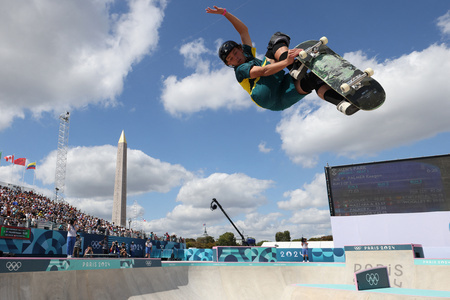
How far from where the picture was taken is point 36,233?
58.9 feet

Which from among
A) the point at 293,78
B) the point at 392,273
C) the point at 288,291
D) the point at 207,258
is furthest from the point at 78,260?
the point at 207,258

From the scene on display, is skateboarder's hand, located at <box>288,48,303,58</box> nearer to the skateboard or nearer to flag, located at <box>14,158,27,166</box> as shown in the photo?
the skateboard

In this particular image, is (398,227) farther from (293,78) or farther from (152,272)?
(293,78)

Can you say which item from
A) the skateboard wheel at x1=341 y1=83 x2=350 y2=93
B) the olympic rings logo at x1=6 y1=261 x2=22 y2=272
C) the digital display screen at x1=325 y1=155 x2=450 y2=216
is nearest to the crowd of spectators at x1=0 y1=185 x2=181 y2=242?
the olympic rings logo at x1=6 y1=261 x2=22 y2=272

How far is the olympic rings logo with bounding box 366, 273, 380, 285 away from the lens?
8.52 m

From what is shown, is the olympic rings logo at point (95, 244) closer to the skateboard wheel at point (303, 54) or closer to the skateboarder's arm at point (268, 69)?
the skateboarder's arm at point (268, 69)

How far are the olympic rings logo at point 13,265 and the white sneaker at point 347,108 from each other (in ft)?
23.5

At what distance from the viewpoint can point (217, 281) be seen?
1288 cm

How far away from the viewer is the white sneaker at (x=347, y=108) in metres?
4.16

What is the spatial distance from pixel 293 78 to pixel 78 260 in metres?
7.23

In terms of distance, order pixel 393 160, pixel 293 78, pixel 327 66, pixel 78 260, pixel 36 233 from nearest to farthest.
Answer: pixel 327 66 → pixel 293 78 → pixel 78 260 → pixel 36 233 → pixel 393 160

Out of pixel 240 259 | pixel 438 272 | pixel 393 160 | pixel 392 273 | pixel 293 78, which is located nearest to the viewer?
pixel 293 78

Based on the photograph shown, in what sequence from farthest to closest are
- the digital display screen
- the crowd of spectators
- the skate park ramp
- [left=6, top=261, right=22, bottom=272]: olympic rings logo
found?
the digital display screen, the crowd of spectators, the skate park ramp, [left=6, top=261, right=22, bottom=272]: olympic rings logo

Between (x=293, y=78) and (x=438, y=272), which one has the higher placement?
(x=293, y=78)
